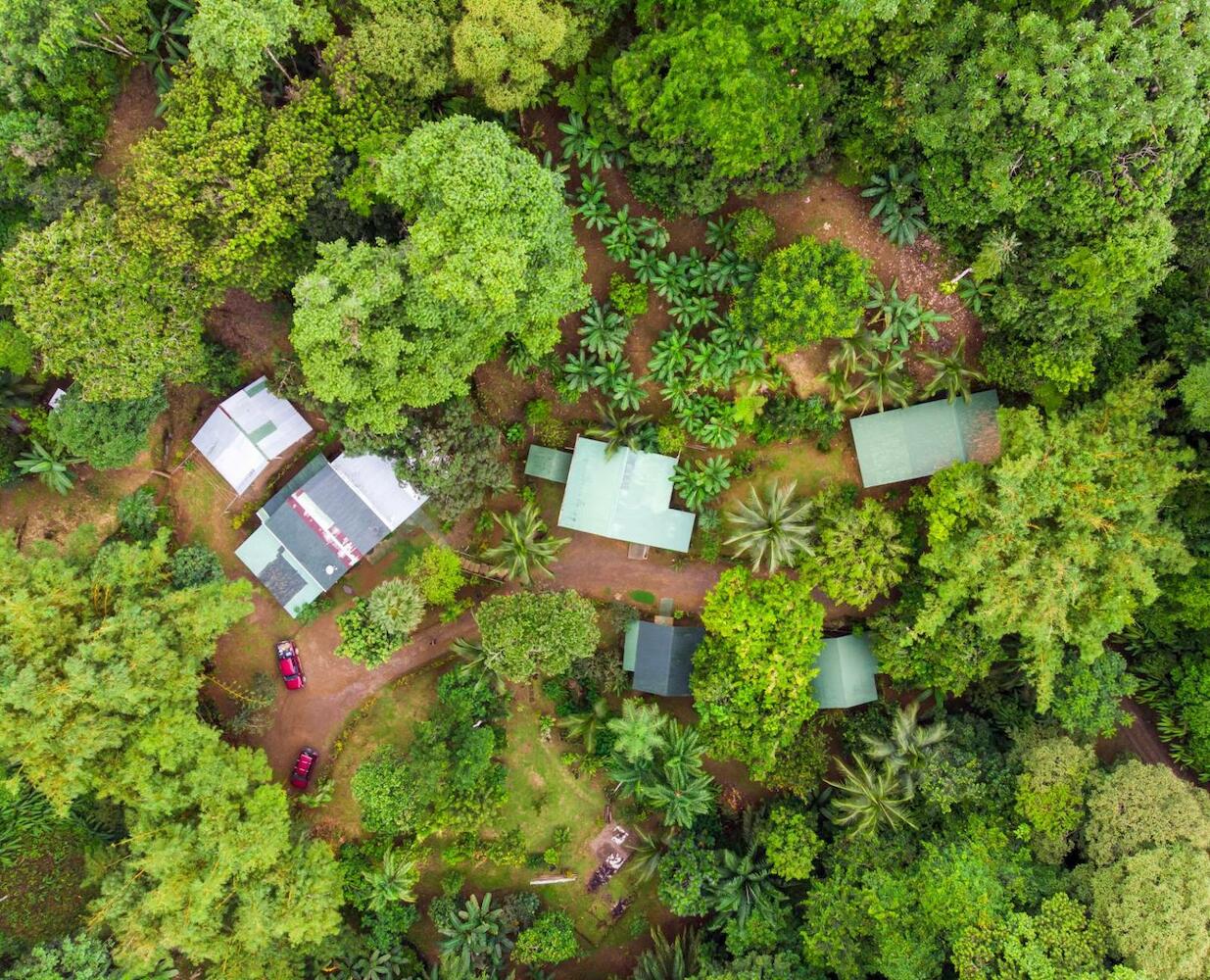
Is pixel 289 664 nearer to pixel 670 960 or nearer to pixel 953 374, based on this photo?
pixel 670 960

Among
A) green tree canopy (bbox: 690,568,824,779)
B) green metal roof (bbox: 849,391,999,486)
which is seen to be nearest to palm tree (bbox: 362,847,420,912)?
green tree canopy (bbox: 690,568,824,779)

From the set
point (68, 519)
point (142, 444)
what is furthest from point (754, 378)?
point (68, 519)

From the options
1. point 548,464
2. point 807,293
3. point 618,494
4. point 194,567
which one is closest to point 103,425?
point 194,567

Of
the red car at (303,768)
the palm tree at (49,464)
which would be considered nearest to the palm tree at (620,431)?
the red car at (303,768)

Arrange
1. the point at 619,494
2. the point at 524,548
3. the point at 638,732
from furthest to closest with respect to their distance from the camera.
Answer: the point at 619,494
the point at 524,548
the point at 638,732

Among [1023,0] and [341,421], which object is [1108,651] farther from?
[341,421]

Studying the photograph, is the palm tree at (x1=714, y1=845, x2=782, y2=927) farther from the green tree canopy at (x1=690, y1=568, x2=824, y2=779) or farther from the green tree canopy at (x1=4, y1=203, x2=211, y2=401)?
the green tree canopy at (x1=4, y1=203, x2=211, y2=401)
